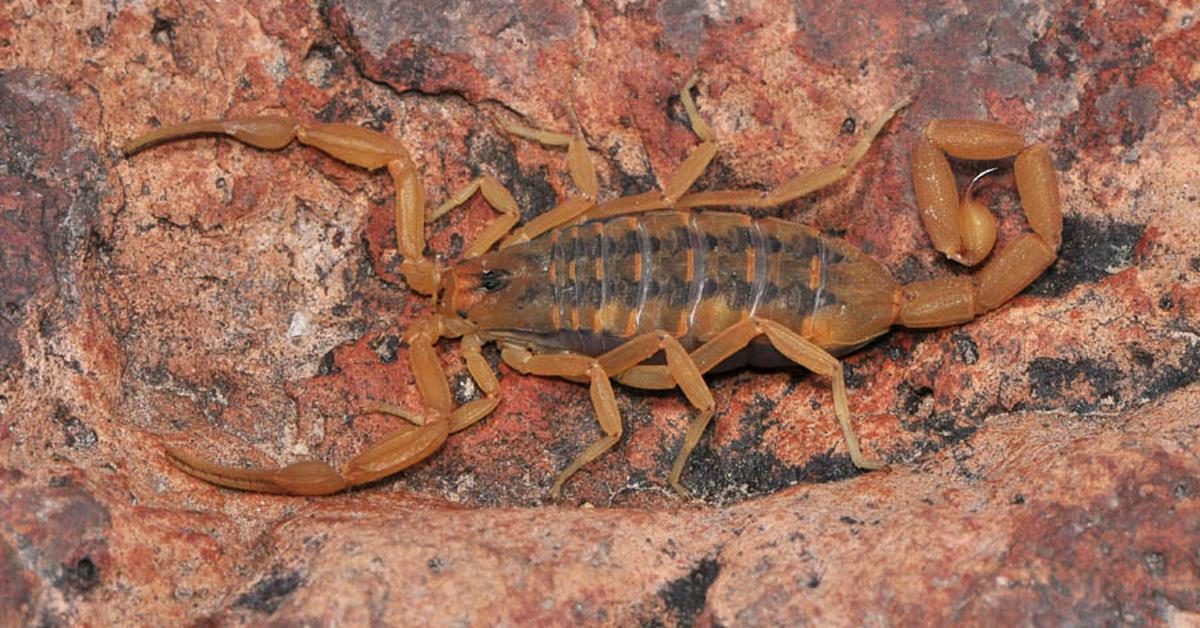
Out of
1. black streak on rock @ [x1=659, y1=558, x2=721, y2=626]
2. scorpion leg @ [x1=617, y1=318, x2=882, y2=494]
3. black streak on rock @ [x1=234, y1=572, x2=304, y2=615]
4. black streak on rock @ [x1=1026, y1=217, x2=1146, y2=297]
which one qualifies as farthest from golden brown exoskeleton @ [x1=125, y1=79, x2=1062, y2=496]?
black streak on rock @ [x1=659, y1=558, x2=721, y2=626]

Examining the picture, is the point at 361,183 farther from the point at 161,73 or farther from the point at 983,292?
the point at 983,292

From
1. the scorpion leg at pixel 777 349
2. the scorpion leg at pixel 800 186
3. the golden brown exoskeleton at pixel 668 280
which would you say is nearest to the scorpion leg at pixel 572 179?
the golden brown exoskeleton at pixel 668 280

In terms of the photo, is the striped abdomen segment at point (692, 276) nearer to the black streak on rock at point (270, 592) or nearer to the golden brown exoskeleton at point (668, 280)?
the golden brown exoskeleton at point (668, 280)

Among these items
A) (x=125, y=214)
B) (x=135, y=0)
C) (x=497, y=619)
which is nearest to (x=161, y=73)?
(x=135, y=0)

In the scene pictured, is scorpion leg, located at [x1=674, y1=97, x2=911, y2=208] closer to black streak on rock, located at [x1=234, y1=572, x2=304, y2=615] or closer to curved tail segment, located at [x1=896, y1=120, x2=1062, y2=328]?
curved tail segment, located at [x1=896, y1=120, x2=1062, y2=328]

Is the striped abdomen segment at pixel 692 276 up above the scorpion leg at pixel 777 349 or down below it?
above

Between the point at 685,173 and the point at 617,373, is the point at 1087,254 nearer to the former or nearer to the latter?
the point at 685,173
